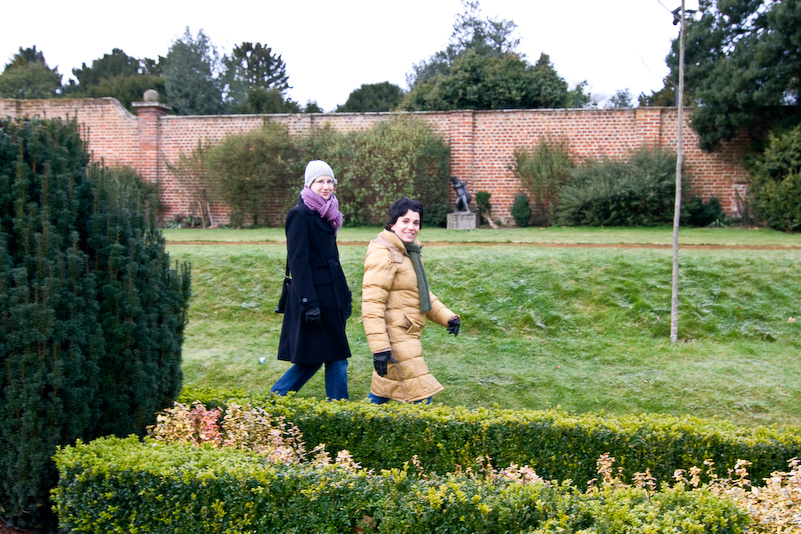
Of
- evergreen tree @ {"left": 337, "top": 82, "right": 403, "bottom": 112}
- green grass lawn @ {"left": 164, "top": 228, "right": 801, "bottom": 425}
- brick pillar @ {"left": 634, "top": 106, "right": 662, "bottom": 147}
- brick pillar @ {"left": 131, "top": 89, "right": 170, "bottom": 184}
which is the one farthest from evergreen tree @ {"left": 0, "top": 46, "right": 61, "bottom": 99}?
green grass lawn @ {"left": 164, "top": 228, "right": 801, "bottom": 425}

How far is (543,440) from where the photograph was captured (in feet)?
10.8

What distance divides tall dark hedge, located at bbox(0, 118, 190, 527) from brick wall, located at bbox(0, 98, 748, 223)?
14.6 meters

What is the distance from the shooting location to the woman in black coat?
4.11 metres

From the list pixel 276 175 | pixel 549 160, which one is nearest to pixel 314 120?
pixel 276 175

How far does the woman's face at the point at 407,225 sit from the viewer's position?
13.6 ft

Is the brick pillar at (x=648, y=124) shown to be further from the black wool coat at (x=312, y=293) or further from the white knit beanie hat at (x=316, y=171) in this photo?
the black wool coat at (x=312, y=293)

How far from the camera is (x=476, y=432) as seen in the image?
331cm

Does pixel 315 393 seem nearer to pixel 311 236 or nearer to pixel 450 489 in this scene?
pixel 311 236

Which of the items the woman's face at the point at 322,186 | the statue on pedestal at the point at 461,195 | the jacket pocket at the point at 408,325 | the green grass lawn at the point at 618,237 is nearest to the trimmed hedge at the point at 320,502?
the jacket pocket at the point at 408,325

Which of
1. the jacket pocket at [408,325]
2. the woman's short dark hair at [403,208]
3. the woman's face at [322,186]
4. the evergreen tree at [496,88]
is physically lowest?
the jacket pocket at [408,325]

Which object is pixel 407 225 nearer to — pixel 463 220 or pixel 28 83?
pixel 463 220

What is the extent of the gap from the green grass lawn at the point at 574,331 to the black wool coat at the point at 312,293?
892 mm

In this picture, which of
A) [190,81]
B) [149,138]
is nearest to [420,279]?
[149,138]

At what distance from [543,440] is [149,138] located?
18.2m
